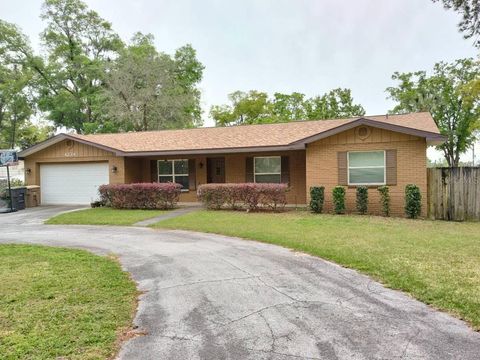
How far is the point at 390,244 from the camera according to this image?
778 centimetres

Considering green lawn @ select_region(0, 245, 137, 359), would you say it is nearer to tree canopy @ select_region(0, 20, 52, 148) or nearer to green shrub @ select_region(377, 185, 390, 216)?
green shrub @ select_region(377, 185, 390, 216)

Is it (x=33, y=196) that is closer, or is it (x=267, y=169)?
(x=267, y=169)

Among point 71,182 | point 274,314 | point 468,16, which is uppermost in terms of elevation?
point 468,16

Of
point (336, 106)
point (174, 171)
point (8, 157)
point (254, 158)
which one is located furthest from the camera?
point (336, 106)

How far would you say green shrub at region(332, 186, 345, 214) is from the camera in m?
13.3

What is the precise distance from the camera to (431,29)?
15703mm

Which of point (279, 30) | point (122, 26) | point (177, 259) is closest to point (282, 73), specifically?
point (279, 30)

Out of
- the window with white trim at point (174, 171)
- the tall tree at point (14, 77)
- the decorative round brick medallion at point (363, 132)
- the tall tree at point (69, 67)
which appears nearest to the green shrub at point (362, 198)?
the decorative round brick medallion at point (363, 132)

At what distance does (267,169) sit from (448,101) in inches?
775

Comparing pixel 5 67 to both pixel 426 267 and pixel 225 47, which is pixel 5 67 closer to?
pixel 225 47

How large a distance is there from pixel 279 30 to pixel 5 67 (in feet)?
85.8

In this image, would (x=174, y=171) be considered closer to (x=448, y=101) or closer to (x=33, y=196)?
(x=33, y=196)

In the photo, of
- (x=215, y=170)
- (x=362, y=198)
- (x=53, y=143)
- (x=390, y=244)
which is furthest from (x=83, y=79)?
(x=390, y=244)

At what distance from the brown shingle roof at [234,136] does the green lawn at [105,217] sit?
361 cm
